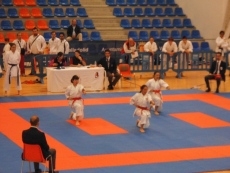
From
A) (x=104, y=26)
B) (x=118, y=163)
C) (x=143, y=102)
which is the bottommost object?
(x=118, y=163)

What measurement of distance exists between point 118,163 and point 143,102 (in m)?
3.40

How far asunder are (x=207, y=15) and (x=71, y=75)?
13.1 meters

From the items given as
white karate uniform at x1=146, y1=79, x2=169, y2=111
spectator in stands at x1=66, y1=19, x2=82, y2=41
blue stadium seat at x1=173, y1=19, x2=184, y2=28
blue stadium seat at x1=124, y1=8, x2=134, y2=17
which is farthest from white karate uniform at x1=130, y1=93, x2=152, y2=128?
blue stadium seat at x1=173, y1=19, x2=184, y2=28

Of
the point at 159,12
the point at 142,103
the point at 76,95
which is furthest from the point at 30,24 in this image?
the point at 142,103

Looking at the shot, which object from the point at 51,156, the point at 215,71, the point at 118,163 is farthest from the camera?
the point at 215,71

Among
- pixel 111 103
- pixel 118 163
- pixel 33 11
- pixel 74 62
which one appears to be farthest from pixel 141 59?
pixel 118 163

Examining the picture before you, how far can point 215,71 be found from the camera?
23672 millimetres

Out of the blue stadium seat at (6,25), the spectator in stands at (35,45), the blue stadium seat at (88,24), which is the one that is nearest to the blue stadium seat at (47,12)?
the blue stadium seat at (88,24)

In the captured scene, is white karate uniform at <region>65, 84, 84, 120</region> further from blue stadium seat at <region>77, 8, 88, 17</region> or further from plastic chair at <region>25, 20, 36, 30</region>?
blue stadium seat at <region>77, 8, 88, 17</region>

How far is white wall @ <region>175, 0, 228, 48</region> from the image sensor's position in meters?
32.3

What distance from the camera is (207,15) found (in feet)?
108

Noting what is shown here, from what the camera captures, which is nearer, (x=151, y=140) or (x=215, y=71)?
(x=151, y=140)

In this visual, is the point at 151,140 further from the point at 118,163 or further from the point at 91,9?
the point at 91,9

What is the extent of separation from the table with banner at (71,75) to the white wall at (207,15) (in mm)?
10524
